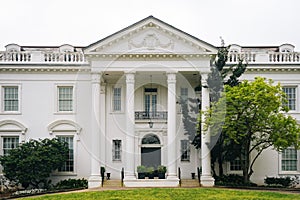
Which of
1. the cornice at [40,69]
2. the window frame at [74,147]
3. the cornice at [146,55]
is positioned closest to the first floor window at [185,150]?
the cornice at [146,55]

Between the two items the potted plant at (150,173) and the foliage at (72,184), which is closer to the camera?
the foliage at (72,184)

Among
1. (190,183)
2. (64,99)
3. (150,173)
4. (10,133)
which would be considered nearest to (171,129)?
(150,173)

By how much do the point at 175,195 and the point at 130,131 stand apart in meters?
7.10

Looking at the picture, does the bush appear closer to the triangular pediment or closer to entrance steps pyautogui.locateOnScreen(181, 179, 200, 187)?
entrance steps pyautogui.locateOnScreen(181, 179, 200, 187)

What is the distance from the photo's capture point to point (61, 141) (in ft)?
109

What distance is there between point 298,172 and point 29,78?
751 inches

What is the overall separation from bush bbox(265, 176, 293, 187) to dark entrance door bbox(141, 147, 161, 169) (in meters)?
7.38

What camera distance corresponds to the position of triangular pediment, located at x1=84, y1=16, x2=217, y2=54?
31.3m

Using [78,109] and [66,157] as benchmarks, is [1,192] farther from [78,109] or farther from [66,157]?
[78,109]

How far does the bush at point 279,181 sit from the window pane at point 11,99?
17411mm

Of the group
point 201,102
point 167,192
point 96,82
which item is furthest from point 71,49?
point 167,192

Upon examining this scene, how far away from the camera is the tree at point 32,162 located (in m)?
30.9

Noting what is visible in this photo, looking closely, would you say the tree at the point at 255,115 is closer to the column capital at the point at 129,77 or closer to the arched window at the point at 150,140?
the column capital at the point at 129,77

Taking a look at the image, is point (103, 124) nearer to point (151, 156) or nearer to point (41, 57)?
point (151, 156)
